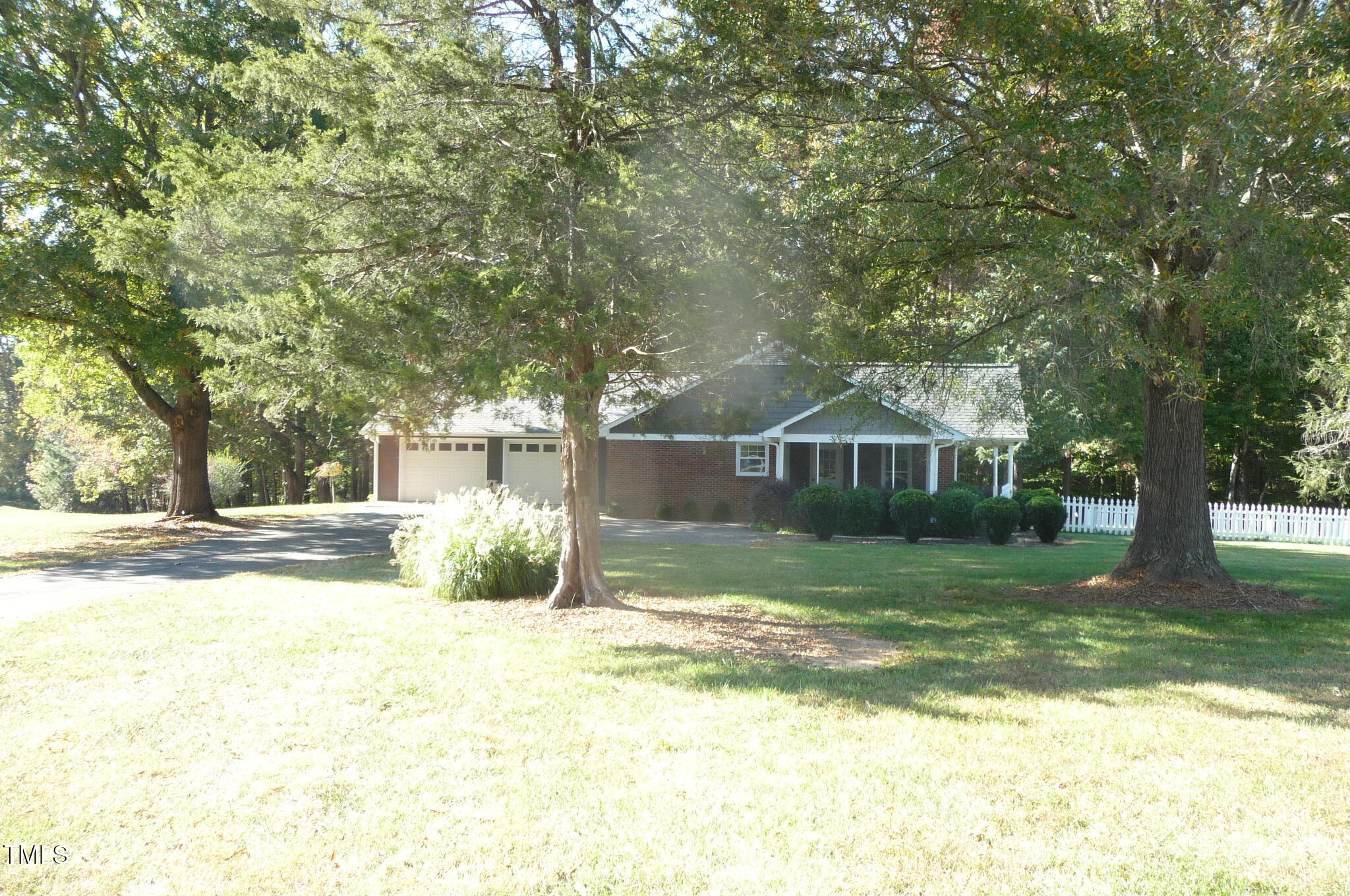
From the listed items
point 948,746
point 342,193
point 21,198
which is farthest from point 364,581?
point 21,198

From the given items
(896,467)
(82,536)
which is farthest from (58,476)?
(896,467)

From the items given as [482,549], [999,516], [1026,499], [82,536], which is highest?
[1026,499]

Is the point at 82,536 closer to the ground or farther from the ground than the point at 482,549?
closer to the ground

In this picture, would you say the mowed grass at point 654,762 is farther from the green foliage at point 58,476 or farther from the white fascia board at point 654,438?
the green foliage at point 58,476

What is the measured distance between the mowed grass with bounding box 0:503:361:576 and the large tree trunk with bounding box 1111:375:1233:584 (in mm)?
15355

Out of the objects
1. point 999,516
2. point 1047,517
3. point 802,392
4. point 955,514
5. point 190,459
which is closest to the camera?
point 802,392

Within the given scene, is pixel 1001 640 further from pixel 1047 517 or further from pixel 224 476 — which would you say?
pixel 224 476

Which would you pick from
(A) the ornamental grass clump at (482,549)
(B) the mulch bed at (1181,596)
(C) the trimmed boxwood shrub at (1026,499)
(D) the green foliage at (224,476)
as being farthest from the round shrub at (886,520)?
(D) the green foliage at (224,476)

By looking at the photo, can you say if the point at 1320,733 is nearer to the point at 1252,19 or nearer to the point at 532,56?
the point at 1252,19

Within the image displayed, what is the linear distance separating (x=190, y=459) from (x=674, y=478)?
38.5 ft

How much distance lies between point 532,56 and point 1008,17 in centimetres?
437

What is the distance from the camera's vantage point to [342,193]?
8508 mm

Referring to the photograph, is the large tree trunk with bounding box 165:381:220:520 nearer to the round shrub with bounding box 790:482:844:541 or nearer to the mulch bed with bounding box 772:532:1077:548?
the mulch bed with bounding box 772:532:1077:548

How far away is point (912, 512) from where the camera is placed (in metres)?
19.8
